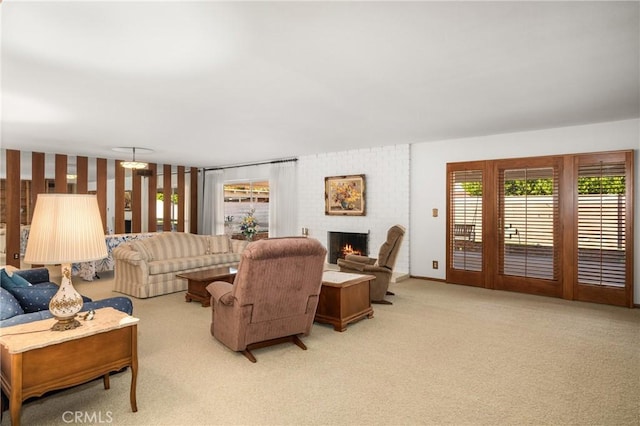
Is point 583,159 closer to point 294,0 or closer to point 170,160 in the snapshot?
point 294,0

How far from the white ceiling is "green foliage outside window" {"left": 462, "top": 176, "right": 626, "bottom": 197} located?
818mm

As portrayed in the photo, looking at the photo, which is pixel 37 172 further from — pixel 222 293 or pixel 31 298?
pixel 222 293

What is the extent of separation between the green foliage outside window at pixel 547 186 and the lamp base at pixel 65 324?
562 centimetres

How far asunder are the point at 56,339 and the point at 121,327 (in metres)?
0.33

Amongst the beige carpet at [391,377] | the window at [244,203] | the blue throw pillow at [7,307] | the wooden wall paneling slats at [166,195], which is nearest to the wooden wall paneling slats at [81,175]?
the wooden wall paneling slats at [166,195]

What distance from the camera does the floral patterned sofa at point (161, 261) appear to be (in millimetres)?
5281

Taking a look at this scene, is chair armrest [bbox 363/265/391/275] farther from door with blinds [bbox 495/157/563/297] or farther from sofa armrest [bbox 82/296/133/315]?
sofa armrest [bbox 82/296/133/315]

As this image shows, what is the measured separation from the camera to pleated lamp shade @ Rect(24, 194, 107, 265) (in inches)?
80.4

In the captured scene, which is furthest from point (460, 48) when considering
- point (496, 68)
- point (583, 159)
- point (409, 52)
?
point (583, 159)

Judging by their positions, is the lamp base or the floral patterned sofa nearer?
the lamp base

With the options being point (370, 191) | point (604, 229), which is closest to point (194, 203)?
point (370, 191)

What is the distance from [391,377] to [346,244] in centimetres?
486

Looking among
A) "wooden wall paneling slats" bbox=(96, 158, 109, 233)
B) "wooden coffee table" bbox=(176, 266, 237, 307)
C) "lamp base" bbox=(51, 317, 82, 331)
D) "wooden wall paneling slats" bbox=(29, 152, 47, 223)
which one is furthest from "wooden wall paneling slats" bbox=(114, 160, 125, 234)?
"lamp base" bbox=(51, 317, 82, 331)

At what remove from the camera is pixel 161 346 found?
11.3 feet
